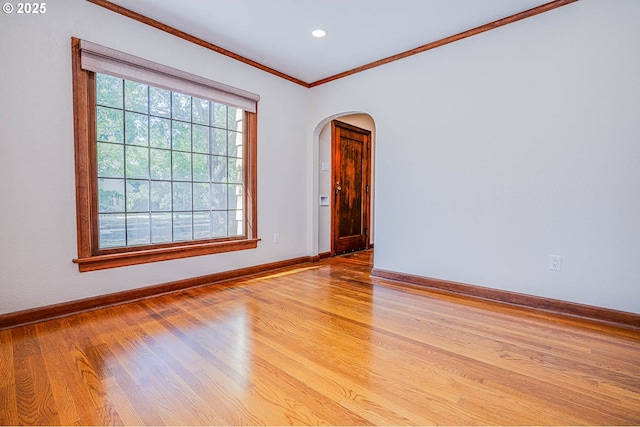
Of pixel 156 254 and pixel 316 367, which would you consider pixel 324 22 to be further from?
pixel 316 367

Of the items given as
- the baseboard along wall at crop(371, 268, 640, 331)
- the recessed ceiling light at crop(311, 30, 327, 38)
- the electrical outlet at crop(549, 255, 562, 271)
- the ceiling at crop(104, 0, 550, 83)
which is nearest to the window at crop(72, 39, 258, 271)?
the ceiling at crop(104, 0, 550, 83)

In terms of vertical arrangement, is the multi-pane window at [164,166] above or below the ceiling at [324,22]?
below

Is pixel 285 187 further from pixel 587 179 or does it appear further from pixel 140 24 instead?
pixel 587 179

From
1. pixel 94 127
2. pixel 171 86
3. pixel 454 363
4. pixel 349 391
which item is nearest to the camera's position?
pixel 349 391

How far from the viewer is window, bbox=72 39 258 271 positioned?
8.35 feet

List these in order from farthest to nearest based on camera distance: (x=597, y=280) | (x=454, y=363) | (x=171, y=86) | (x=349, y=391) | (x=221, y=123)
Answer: (x=221, y=123) → (x=171, y=86) → (x=597, y=280) → (x=454, y=363) → (x=349, y=391)

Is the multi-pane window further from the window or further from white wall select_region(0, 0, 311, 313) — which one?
white wall select_region(0, 0, 311, 313)

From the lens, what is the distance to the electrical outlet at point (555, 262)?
256 centimetres

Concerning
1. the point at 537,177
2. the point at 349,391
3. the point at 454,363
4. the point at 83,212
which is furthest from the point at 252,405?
the point at 537,177

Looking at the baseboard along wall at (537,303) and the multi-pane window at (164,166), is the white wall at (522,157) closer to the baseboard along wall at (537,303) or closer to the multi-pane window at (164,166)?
the baseboard along wall at (537,303)

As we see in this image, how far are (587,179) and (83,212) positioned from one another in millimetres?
3954

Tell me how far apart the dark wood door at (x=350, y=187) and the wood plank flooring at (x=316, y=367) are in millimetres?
2438

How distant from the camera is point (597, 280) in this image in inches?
94.8

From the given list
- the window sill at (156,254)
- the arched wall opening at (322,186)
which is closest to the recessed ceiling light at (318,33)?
the arched wall opening at (322,186)
